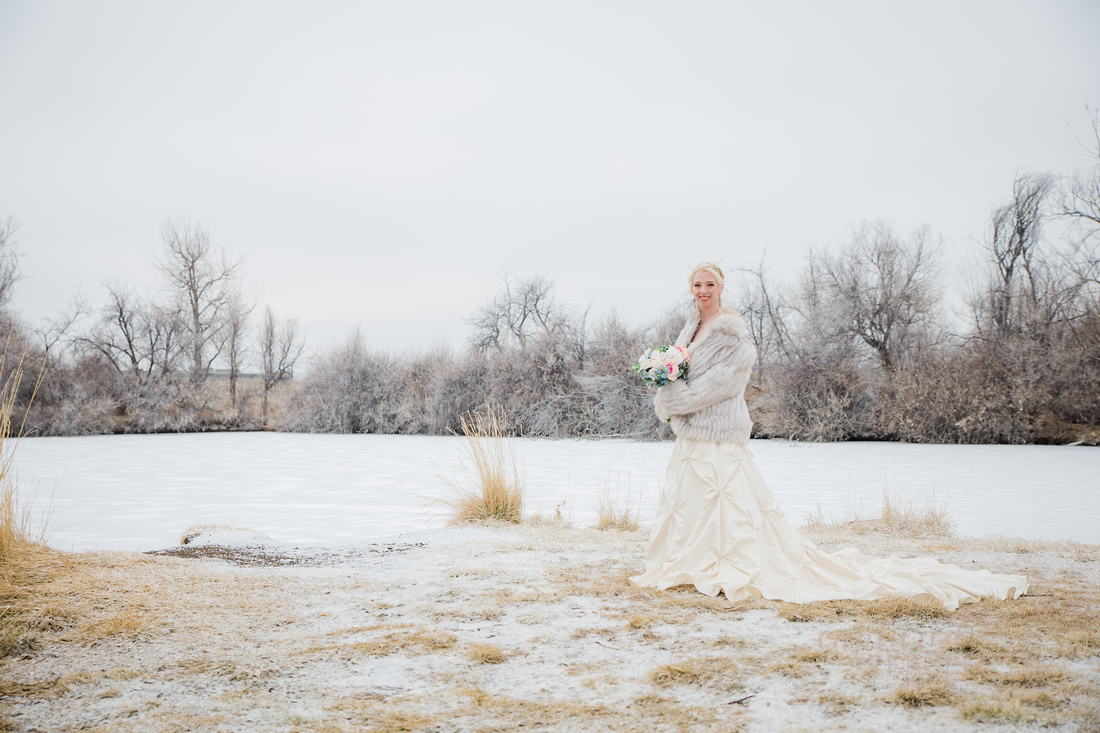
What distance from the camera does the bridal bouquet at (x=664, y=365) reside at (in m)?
4.35

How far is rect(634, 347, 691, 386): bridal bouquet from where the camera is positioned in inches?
171

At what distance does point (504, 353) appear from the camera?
82.0 feet

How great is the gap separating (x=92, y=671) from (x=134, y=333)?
94.0ft

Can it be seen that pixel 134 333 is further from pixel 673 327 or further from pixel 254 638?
pixel 254 638

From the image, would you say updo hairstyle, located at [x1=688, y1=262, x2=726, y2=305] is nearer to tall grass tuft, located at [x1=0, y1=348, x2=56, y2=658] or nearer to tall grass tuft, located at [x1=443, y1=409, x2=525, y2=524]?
tall grass tuft, located at [x1=443, y1=409, x2=525, y2=524]

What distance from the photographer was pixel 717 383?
4270mm

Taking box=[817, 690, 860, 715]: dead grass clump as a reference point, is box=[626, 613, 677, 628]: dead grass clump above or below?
below

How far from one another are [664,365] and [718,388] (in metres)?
0.37

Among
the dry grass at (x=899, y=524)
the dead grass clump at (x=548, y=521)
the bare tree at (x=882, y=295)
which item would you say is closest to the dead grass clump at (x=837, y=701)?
the dry grass at (x=899, y=524)

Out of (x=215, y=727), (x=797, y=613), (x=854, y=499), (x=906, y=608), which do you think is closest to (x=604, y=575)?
(x=797, y=613)

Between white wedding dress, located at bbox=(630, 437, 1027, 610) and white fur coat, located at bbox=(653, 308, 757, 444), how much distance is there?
0.10 m

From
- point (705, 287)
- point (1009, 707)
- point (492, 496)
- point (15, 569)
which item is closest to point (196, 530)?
point (15, 569)

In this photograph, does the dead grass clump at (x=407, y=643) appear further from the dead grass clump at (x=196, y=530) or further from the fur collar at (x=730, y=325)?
the dead grass clump at (x=196, y=530)

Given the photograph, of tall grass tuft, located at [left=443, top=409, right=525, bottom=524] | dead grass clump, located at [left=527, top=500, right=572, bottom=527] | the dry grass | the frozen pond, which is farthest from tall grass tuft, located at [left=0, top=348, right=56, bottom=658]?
the dry grass
